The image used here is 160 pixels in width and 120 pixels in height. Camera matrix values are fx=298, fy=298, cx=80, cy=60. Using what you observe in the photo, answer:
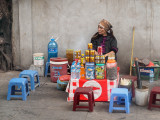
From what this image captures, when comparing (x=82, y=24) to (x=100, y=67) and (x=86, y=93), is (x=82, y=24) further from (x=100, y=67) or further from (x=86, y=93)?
(x=86, y=93)

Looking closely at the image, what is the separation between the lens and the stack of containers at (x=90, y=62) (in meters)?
6.66

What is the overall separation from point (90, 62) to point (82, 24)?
320 cm

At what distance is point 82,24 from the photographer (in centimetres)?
966

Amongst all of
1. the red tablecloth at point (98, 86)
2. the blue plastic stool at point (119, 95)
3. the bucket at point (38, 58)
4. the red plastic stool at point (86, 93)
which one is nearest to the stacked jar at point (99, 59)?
the red tablecloth at point (98, 86)

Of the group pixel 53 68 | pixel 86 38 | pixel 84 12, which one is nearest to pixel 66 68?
pixel 53 68

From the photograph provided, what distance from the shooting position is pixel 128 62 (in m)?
9.58

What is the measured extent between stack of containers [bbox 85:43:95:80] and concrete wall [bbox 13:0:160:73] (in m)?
3.01

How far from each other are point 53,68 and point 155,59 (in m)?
3.25

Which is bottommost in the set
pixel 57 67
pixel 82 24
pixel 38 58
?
pixel 57 67

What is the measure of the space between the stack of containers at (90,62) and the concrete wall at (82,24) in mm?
3011

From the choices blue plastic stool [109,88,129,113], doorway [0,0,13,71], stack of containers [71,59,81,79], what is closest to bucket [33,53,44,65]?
doorway [0,0,13,71]

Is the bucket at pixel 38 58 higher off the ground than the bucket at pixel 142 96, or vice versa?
the bucket at pixel 38 58

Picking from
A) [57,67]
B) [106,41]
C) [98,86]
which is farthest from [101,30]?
[98,86]

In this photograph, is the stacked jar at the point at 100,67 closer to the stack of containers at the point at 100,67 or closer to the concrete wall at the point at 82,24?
the stack of containers at the point at 100,67
